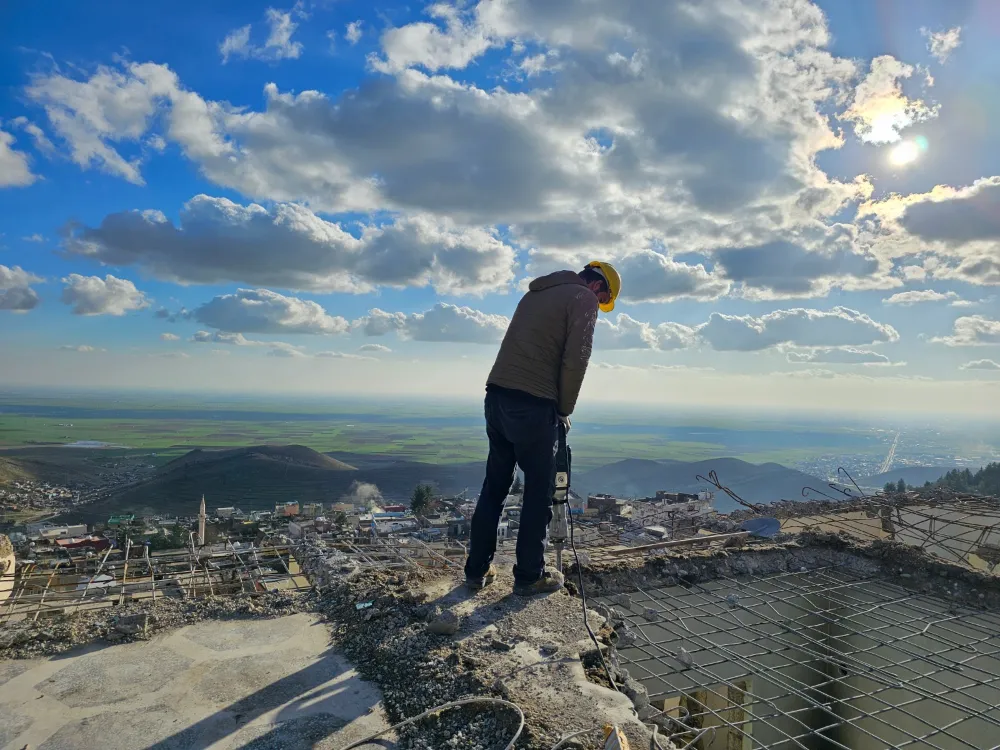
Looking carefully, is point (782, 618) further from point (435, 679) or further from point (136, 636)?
point (136, 636)

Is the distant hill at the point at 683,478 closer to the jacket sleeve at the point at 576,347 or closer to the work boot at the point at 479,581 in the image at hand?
the work boot at the point at 479,581

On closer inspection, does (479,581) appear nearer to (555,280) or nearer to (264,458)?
(555,280)

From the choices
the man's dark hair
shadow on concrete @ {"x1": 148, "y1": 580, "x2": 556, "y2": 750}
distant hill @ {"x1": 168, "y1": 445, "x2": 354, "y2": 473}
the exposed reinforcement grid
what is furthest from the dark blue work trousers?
distant hill @ {"x1": 168, "y1": 445, "x2": 354, "y2": 473}

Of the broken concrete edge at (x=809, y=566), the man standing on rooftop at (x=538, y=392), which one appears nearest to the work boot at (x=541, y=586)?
the man standing on rooftop at (x=538, y=392)

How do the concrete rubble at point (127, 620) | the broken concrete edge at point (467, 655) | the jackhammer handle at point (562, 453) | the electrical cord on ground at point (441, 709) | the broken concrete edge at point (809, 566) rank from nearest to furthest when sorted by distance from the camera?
1. the electrical cord on ground at point (441, 709)
2. the broken concrete edge at point (467, 655)
3. the concrete rubble at point (127, 620)
4. the jackhammer handle at point (562, 453)
5. the broken concrete edge at point (809, 566)

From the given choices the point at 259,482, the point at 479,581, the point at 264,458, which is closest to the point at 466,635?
the point at 479,581

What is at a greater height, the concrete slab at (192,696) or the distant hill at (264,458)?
the concrete slab at (192,696)
